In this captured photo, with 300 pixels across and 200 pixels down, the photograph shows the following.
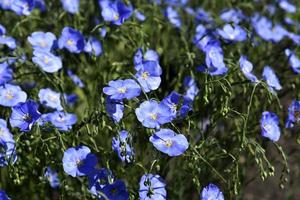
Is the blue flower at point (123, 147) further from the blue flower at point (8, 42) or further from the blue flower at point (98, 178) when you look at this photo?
the blue flower at point (8, 42)

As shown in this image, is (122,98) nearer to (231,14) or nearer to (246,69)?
(246,69)

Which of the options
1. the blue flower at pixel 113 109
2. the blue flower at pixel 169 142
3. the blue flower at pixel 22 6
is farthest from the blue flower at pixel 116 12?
the blue flower at pixel 169 142

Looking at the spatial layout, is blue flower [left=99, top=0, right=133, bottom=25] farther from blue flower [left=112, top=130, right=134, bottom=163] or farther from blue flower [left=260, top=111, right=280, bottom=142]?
blue flower [left=260, top=111, right=280, bottom=142]

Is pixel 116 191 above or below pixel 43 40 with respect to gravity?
below

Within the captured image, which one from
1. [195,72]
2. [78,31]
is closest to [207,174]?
[195,72]

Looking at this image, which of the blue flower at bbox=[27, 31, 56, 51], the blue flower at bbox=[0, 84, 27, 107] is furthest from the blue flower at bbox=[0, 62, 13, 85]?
the blue flower at bbox=[27, 31, 56, 51]

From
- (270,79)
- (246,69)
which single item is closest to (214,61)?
(246,69)
